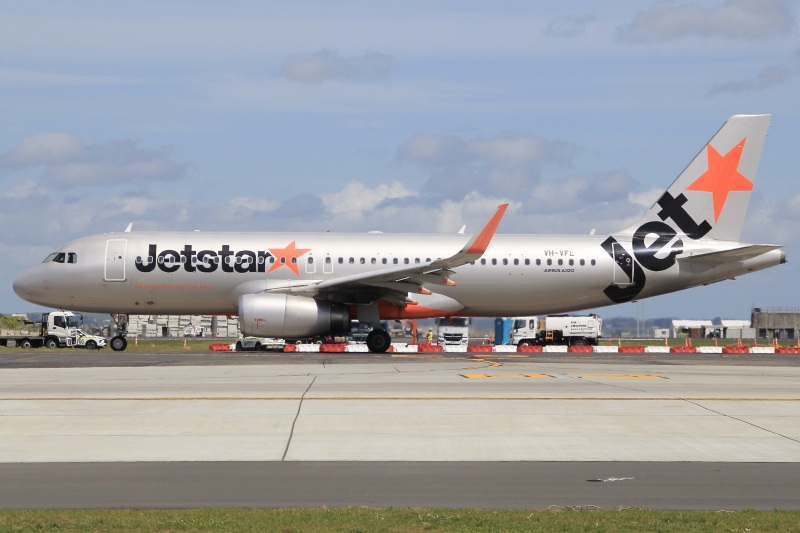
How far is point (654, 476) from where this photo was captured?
1148 centimetres

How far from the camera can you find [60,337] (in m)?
55.8

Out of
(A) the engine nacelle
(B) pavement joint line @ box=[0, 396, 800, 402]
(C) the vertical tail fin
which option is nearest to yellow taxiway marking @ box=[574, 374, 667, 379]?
(B) pavement joint line @ box=[0, 396, 800, 402]

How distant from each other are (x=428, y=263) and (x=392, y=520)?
1092 inches

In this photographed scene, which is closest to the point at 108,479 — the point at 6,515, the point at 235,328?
the point at 6,515

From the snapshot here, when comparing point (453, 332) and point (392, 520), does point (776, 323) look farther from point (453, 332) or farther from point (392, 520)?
A: point (392, 520)

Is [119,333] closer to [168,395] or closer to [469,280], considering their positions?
[469,280]

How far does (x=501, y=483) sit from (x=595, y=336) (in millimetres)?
55455

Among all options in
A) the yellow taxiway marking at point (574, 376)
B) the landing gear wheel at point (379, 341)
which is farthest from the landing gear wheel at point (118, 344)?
the yellow taxiway marking at point (574, 376)

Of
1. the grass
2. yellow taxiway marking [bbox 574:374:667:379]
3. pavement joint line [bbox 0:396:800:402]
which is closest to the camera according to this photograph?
the grass

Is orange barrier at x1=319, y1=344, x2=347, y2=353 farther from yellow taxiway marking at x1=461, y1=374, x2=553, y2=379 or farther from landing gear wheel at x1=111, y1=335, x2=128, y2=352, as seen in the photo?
yellow taxiway marking at x1=461, y1=374, x2=553, y2=379

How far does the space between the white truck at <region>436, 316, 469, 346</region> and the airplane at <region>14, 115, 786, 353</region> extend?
80.8 feet

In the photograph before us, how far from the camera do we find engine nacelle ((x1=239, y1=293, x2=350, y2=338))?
3409 centimetres

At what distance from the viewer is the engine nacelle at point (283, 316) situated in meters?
34.1

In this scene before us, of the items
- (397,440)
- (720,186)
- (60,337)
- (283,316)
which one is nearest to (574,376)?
(397,440)
